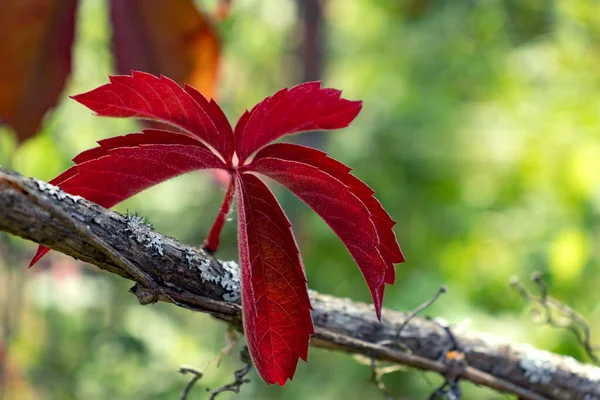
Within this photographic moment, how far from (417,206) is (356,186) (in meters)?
2.01

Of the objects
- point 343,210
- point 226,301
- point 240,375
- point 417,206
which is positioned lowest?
point 417,206

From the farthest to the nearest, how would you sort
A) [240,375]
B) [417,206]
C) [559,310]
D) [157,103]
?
1. [417,206]
2. [559,310]
3. [240,375]
4. [157,103]

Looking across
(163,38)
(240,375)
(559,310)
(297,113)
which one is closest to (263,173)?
(297,113)

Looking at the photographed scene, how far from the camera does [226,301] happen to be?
58 cm

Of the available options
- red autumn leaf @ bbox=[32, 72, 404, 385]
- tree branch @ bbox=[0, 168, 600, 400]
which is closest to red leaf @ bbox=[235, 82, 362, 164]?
red autumn leaf @ bbox=[32, 72, 404, 385]

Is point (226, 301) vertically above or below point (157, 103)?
below

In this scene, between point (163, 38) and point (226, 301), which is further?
point (163, 38)

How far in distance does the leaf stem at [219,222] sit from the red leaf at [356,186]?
5cm

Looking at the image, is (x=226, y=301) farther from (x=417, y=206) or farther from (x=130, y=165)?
(x=417, y=206)

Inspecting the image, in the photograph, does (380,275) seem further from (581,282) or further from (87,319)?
(87,319)

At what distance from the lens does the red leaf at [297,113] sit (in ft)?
1.61

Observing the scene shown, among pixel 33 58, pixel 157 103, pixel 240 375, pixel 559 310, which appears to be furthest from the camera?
pixel 559 310

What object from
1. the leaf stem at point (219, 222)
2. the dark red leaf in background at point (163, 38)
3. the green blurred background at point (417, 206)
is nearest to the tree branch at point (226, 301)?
the leaf stem at point (219, 222)

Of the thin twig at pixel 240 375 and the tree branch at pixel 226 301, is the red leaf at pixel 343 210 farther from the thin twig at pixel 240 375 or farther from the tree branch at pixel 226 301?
the thin twig at pixel 240 375
